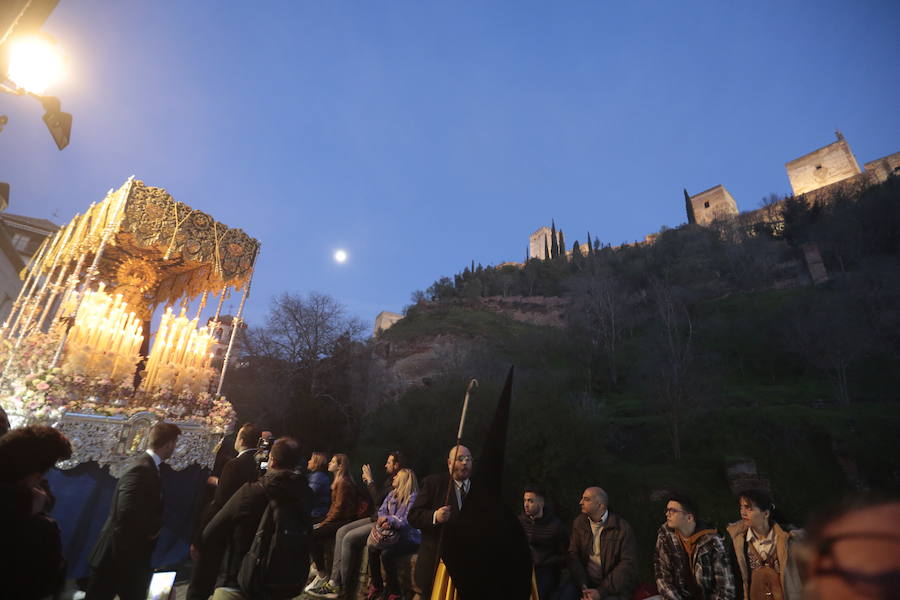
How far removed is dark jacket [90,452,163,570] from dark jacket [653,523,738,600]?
14.9ft

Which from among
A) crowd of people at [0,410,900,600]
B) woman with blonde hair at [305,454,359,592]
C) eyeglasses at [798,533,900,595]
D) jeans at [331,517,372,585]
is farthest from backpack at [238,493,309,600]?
eyeglasses at [798,533,900,595]

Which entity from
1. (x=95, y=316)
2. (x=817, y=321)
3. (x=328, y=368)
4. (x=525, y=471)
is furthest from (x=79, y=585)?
(x=817, y=321)

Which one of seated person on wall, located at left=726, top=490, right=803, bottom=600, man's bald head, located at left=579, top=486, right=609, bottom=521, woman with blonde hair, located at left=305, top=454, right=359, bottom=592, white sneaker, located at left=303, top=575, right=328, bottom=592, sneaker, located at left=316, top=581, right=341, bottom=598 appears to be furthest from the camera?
woman with blonde hair, located at left=305, top=454, right=359, bottom=592

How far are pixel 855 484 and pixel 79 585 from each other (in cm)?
2133

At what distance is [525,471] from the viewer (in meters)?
13.7

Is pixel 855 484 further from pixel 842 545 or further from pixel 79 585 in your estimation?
pixel 79 585

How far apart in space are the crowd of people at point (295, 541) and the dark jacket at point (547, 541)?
0.01 meters

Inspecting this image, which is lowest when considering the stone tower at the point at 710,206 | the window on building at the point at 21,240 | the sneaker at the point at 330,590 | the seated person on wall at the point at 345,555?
the sneaker at the point at 330,590

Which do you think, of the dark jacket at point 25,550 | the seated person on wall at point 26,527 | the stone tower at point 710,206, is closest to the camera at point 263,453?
the seated person on wall at point 26,527

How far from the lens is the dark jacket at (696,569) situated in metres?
3.43

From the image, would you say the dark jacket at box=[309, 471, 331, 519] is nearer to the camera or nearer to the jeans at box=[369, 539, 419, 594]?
the camera

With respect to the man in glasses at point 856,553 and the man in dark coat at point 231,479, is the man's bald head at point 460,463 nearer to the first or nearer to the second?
the man in dark coat at point 231,479

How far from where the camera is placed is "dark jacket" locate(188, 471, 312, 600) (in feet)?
11.4

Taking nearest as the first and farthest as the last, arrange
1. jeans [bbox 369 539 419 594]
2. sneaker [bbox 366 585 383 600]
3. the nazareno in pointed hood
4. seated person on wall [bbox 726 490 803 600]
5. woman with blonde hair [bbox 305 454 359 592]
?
the nazareno in pointed hood → seated person on wall [bbox 726 490 803 600] → jeans [bbox 369 539 419 594] → sneaker [bbox 366 585 383 600] → woman with blonde hair [bbox 305 454 359 592]
